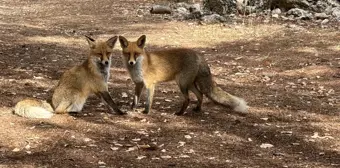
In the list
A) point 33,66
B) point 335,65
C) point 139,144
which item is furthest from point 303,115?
point 33,66

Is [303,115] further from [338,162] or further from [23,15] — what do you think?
[23,15]

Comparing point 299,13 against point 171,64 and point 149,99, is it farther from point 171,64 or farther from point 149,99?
point 149,99

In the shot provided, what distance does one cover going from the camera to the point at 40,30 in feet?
50.6

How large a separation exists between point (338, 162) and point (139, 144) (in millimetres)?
2345

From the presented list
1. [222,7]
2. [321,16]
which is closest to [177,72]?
[321,16]

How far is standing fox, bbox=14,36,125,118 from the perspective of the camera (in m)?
7.23

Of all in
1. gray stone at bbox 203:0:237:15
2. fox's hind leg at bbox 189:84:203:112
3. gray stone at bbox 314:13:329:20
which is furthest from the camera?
gray stone at bbox 203:0:237:15

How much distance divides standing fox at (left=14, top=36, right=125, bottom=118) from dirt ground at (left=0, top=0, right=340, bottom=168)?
8.8 inches

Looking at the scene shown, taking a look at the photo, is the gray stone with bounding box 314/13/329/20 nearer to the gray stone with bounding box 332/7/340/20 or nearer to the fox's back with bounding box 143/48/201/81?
the gray stone with bounding box 332/7/340/20

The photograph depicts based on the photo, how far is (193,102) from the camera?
8.45 meters

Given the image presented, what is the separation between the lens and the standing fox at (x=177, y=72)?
7.48m

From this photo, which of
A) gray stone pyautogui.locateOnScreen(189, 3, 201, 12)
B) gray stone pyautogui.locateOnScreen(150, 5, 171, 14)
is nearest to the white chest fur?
gray stone pyautogui.locateOnScreen(189, 3, 201, 12)

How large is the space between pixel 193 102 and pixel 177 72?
103 cm

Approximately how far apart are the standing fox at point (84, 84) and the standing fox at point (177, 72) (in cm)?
34
